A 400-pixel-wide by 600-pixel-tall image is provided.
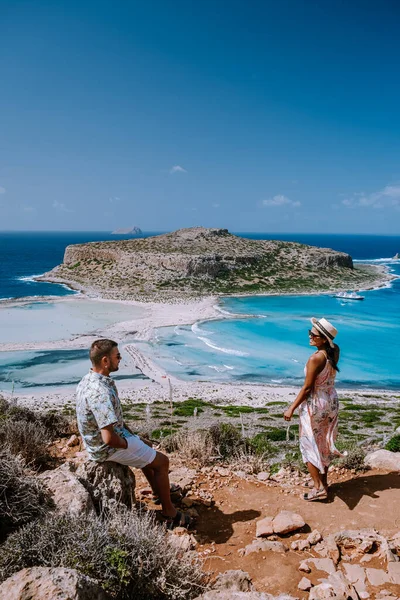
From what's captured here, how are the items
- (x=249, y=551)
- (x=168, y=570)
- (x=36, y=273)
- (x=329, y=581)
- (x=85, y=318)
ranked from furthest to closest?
(x=36, y=273)
(x=85, y=318)
(x=249, y=551)
(x=329, y=581)
(x=168, y=570)

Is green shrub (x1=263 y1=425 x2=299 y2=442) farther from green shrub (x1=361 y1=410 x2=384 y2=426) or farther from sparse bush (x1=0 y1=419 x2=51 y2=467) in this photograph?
sparse bush (x1=0 y1=419 x2=51 y2=467)

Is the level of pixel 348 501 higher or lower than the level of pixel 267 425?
higher

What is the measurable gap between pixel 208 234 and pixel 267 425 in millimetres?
74289

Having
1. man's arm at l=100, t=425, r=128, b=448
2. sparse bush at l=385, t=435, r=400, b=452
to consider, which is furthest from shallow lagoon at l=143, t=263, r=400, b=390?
man's arm at l=100, t=425, r=128, b=448

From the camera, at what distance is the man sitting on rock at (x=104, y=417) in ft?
12.6

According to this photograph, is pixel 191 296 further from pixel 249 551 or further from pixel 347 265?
pixel 249 551

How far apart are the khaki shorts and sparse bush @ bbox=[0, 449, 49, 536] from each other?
68cm

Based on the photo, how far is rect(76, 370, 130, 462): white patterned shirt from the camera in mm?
3848

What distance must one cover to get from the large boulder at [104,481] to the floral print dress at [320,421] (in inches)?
89.7

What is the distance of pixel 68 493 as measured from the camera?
3842 mm

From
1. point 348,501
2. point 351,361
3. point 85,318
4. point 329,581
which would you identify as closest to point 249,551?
point 329,581

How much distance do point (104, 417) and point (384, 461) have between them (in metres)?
4.60

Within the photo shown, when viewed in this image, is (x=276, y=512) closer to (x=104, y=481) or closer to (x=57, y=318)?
(x=104, y=481)

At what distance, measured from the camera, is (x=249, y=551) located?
4.06m
